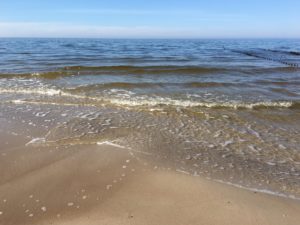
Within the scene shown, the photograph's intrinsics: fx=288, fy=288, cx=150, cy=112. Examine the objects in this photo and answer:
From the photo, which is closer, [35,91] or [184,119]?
[184,119]

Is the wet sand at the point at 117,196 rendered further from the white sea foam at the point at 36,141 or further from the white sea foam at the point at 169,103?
the white sea foam at the point at 169,103

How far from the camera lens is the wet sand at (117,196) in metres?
3.61

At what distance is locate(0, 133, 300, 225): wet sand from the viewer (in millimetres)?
3613

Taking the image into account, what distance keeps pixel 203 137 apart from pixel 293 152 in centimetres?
183

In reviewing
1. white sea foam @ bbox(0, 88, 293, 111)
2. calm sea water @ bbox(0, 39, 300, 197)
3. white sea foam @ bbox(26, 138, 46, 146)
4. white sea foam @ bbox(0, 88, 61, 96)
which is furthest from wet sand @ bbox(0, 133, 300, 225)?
white sea foam @ bbox(0, 88, 61, 96)

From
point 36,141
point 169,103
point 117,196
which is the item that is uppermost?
point 169,103

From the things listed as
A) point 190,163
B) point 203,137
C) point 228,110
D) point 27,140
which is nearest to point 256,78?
point 228,110

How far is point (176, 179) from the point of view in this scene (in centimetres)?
459

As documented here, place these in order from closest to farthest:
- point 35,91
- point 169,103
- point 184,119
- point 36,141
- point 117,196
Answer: point 117,196, point 36,141, point 184,119, point 169,103, point 35,91

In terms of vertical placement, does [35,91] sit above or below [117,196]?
above

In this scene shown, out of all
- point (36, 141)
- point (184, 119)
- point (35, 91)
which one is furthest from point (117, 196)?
point (35, 91)

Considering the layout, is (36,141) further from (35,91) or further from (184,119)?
(35,91)

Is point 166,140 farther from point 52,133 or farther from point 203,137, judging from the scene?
point 52,133

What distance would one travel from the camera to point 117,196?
4.10m
